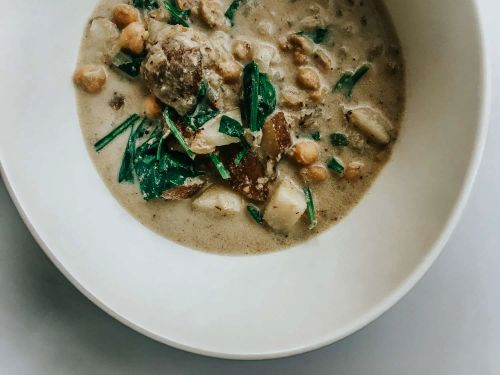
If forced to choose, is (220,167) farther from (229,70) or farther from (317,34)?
(317,34)

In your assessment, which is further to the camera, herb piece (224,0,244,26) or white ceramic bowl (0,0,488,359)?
herb piece (224,0,244,26)

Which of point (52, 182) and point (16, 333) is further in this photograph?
point (16, 333)

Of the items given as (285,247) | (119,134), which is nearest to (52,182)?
(119,134)

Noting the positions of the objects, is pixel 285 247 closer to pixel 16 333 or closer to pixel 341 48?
pixel 341 48

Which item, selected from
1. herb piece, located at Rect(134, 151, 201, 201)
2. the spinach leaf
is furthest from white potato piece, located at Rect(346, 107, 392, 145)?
herb piece, located at Rect(134, 151, 201, 201)

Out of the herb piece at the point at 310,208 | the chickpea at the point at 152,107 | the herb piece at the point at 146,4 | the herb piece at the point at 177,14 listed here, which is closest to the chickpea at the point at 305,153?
the herb piece at the point at 310,208

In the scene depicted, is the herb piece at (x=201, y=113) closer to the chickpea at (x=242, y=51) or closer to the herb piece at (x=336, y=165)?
the chickpea at (x=242, y=51)

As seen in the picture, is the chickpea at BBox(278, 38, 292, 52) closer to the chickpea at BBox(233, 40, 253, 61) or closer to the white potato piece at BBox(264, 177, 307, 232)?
the chickpea at BBox(233, 40, 253, 61)
